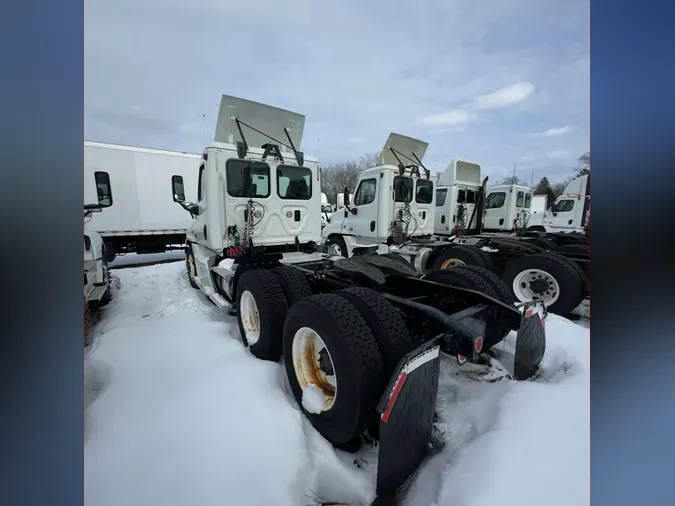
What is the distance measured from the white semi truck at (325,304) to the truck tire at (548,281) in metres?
2.23

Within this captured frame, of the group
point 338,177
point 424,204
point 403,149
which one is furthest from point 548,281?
point 338,177

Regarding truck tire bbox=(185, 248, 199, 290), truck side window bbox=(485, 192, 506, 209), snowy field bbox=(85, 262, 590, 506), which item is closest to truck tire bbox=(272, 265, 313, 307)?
snowy field bbox=(85, 262, 590, 506)

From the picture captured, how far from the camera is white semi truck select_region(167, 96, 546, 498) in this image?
1.98m

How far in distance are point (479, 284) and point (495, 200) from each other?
868cm

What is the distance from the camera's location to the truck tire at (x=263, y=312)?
127 inches

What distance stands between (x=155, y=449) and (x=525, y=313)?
277cm

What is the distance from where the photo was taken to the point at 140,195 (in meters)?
9.47

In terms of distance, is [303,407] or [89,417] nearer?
[89,417]

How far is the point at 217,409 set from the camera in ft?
7.27

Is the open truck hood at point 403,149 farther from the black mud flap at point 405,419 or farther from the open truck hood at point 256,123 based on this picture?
the black mud flap at point 405,419
